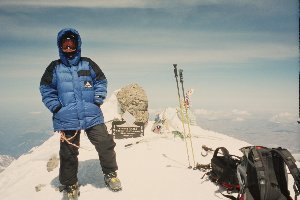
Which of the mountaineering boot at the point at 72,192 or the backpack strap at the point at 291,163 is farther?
the mountaineering boot at the point at 72,192

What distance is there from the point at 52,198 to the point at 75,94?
2995 millimetres

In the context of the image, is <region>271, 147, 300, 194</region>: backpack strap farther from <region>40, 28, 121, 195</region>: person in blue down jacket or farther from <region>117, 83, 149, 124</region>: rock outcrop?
<region>117, 83, 149, 124</region>: rock outcrop

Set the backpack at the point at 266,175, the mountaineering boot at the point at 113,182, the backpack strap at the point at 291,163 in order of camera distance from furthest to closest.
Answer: the mountaineering boot at the point at 113,182 → the backpack at the point at 266,175 → the backpack strap at the point at 291,163

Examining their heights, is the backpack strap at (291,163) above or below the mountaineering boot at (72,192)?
above

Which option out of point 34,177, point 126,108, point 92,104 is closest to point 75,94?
point 92,104

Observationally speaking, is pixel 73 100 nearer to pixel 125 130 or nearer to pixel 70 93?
pixel 70 93

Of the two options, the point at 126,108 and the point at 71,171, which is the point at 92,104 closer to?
the point at 71,171

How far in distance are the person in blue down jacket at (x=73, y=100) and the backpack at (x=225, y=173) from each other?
282cm

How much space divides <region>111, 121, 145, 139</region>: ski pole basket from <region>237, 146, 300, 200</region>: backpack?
32.0 feet

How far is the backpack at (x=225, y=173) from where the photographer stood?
6.99m

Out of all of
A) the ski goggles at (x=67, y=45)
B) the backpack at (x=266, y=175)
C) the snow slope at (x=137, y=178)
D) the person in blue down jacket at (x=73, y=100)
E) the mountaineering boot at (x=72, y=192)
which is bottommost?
the snow slope at (x=137, y=178)

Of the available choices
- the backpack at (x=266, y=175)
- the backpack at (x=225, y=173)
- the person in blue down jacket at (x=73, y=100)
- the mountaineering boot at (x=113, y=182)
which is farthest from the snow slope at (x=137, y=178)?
the backpack at (x=266, y=175)

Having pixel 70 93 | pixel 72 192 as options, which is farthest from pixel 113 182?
pixel 70 93

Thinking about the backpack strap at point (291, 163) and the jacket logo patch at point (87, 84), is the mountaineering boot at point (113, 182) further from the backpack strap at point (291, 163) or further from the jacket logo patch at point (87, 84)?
the backpack strap at point (291, 163)
